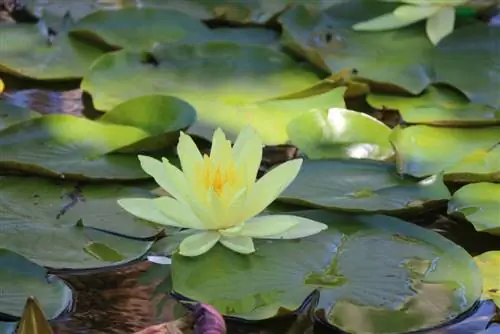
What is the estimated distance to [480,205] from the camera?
1.10 m

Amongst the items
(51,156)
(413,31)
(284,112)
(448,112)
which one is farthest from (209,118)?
(413,31)

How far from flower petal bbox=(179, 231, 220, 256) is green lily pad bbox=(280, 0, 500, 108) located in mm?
575

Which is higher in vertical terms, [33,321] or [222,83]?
[33,321]

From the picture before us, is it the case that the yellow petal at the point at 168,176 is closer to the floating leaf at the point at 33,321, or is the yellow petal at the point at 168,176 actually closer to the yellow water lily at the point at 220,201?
the yellow water lily at the point at 220,201

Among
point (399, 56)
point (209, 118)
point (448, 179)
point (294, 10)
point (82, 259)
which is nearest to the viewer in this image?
point (82, 259)

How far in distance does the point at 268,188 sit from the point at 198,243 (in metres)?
0.11

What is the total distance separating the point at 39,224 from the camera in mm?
1061

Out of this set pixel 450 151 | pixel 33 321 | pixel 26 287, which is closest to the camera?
pixel 33 321

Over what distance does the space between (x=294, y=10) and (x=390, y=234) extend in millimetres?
770

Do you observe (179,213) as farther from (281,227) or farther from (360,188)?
(360,188)

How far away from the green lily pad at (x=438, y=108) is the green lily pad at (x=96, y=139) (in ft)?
1.13

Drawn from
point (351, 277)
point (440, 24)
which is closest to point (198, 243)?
point (351, 277)

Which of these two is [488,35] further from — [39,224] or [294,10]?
[39,224]

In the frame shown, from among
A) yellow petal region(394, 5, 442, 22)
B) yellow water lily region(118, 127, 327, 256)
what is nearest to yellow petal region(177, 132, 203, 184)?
yellow water lily region(118, 127, 327, 256)
